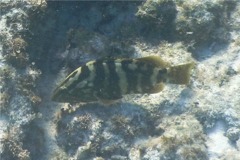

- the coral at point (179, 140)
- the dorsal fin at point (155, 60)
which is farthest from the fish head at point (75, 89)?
the coral at point (179, 140)

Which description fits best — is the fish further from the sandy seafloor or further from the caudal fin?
the sandy seafloor

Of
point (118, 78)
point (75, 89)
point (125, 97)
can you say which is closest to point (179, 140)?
point (125, 97)

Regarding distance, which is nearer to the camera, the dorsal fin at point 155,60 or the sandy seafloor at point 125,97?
the dorsal fin at point 155,60

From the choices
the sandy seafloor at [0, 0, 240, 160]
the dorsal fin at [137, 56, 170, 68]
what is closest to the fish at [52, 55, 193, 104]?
the dorsal fin at [137, 56, 170, 68]

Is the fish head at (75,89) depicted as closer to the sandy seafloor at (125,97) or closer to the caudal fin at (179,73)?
the sandy seafloor at (125,97)

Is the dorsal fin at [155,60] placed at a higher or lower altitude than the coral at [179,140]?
higher

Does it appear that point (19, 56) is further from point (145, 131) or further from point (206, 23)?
point (206, 23)
